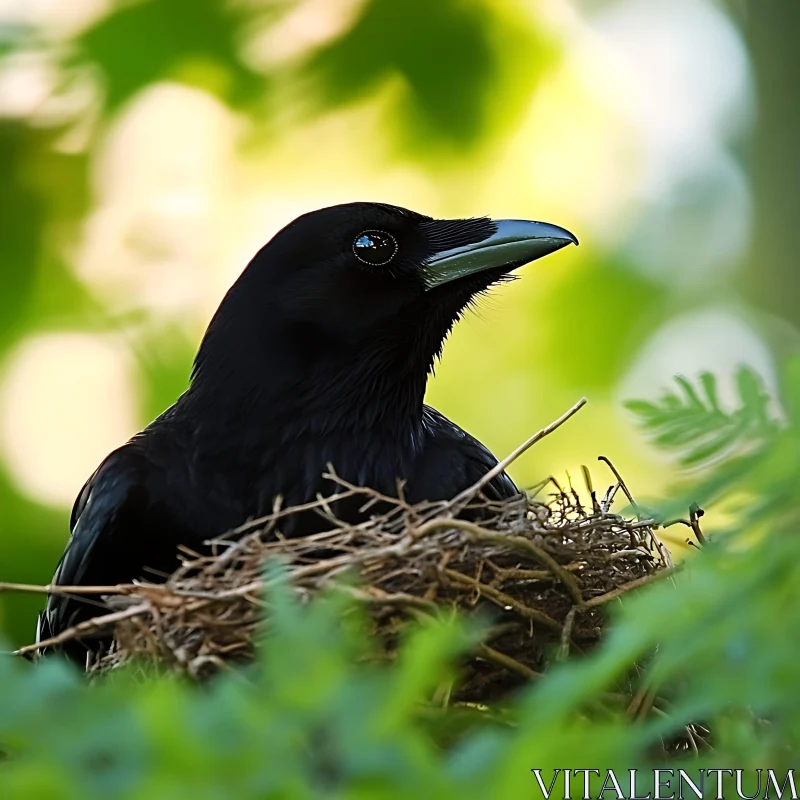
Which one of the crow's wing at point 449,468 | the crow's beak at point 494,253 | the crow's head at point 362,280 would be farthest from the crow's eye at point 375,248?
the crow's wing at point 449,468

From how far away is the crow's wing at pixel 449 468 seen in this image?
3510 millimetres

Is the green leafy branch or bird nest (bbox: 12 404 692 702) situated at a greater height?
the green leafy branch

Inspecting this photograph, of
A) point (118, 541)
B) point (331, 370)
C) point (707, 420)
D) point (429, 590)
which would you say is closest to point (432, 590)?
point (429, 590)

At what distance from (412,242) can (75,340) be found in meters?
2.65

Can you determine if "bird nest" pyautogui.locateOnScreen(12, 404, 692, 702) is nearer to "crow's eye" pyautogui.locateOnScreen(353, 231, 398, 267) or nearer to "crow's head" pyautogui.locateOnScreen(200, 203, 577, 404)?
"crow's head" pyautogui.locateOnScreen(200, 203, 577, 404)

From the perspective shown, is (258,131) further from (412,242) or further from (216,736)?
(216,736)

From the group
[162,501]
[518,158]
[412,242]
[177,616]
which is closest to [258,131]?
[518,158]

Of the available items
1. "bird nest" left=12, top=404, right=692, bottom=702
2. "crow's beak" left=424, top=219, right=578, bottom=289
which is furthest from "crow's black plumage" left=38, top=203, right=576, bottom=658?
"bird nest" left=12, top=404, right=692, bottom=702

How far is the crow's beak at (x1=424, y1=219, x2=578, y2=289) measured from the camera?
3.70m

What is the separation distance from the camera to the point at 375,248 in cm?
373

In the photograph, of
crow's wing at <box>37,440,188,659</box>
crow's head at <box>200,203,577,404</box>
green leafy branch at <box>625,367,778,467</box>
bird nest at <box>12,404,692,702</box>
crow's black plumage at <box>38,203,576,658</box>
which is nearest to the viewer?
green leafy branch at <box>625,367,778,467</box>

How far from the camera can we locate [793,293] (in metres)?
6.13

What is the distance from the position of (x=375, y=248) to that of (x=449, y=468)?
71cm

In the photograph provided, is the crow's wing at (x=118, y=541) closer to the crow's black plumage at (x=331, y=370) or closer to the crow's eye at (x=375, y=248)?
the crow's black plumage at (x=331, y=370)
